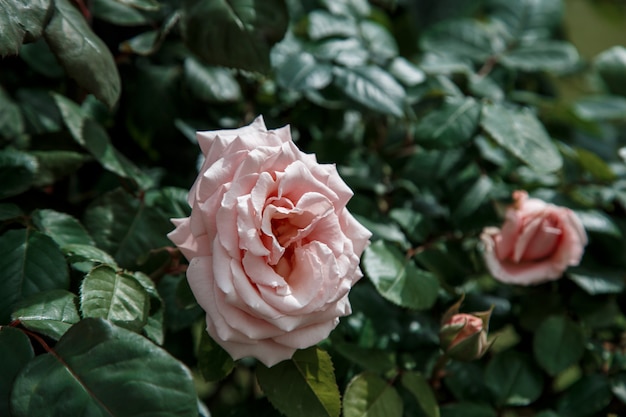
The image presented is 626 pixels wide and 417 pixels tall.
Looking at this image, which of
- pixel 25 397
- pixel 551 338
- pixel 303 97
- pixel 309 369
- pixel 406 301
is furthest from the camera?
pixel 303 97

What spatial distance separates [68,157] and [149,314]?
0.20 m

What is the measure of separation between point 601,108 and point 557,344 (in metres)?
0.44

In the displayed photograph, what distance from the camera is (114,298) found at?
569mm

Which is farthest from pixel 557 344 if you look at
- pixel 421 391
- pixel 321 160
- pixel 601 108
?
pixel 601 108

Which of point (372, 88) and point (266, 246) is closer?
point (266, 246)

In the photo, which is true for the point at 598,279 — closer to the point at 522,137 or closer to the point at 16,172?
the point at 522,137

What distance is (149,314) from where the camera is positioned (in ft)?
2.02

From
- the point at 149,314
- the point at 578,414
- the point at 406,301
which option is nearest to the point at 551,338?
the point at 578,414

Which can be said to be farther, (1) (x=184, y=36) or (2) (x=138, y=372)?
(1) (x=184, y=36)

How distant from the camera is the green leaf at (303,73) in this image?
828mm

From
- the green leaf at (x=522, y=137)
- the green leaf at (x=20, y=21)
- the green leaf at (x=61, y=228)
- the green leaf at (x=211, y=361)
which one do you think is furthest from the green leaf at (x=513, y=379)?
the green leaf at (x=20, y=21)

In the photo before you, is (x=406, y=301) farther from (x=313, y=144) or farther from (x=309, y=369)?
(x=313, y=144)

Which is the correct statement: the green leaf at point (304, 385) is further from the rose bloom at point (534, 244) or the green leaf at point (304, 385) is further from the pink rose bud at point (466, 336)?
the rose bloom at point (534, 244)

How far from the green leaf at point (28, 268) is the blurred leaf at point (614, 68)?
2.94ft
